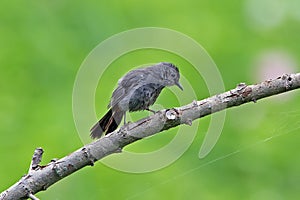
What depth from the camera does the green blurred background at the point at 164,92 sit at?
13.1 ft

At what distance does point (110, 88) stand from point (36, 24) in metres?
0.82

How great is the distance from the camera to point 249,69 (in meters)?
4.44

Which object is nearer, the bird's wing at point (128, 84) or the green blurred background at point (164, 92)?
the bird's wing at point (128, 84)

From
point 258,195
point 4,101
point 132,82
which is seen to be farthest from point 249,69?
point 132,82

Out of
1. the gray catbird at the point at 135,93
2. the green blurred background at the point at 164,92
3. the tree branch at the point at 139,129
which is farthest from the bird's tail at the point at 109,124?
the green blurred background at the point at 164,92

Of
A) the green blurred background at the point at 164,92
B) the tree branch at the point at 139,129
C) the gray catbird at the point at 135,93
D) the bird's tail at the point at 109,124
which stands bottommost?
the tree branch at the point at 139,129

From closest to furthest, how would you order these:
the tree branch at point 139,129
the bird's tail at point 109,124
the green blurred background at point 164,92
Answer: the tree branch at point 139,129 → the bird's tail at point 109,124 → the green blurred background at point 164,92

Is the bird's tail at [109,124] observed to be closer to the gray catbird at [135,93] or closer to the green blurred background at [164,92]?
the gray catbird at [135,93]

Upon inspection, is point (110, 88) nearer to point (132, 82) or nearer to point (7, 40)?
point (7, 40)

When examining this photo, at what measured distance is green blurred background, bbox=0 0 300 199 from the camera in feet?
13.1

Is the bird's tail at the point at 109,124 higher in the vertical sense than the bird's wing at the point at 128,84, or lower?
lower

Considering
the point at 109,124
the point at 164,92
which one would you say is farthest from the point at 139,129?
the point at 164,92

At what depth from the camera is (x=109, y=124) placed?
8.66 ft

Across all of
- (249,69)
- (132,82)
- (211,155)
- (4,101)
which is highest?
(4,101)
